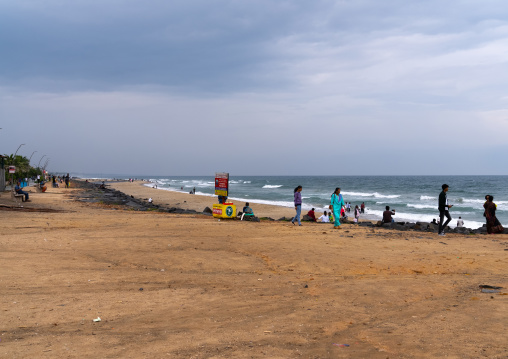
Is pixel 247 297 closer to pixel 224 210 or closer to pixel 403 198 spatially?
pixel 224 210

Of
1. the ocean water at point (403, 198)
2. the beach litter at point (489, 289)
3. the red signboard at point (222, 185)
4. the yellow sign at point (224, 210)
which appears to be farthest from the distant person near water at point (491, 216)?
the ocean water at point (403, 198)

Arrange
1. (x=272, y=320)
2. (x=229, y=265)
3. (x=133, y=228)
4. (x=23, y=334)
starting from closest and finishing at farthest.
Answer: (x=23, y=334) → (x=272, y=320) → (x=229, y=265) → (x=133, y=228)

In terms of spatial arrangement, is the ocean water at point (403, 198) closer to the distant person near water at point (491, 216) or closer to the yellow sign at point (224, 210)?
the distant person near water at point (491, 216)

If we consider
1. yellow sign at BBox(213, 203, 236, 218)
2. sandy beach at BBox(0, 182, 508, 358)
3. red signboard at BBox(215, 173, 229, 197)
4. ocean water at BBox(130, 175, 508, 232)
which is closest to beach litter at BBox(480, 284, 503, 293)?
sandy beach at BBox(0, 182, 508, 358)

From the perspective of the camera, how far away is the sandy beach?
191 inches

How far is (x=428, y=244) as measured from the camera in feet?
41.5

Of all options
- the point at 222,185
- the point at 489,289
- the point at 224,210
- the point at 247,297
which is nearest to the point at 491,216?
the point at 489,289

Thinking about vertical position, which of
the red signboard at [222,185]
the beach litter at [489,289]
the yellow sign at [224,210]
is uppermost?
the red signboard at [222,185]

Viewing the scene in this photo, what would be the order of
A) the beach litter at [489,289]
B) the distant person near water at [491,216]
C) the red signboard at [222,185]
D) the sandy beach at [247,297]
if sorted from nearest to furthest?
the sandy beach at [247,297]
the beach litter at [489,289]
the distant person near water at [491,216]
the red signboard at [222,185]

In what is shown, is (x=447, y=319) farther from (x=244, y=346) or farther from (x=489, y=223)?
(x=489, y=223)

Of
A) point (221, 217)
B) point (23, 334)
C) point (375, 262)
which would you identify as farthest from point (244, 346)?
point (221, 217)

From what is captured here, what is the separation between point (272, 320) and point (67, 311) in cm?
309

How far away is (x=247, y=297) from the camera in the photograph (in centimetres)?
701

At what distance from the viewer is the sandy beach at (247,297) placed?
15.9ft
